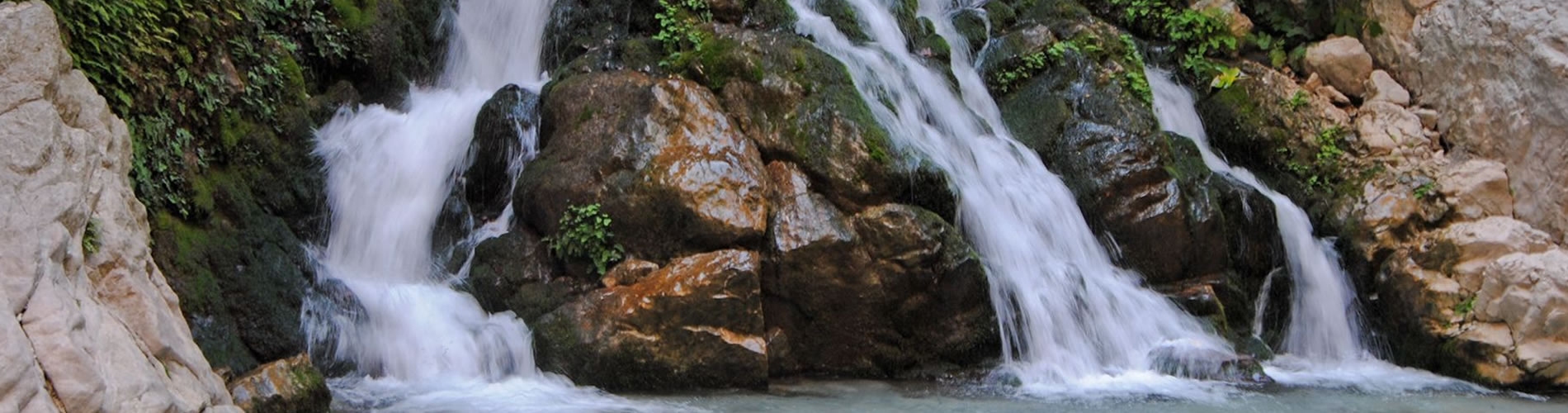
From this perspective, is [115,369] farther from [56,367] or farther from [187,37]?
[187,37]

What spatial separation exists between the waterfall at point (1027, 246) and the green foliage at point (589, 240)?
229 centimetres

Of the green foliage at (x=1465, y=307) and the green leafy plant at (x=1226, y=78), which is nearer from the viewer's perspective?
the green foliage at (x=1465, y=307)

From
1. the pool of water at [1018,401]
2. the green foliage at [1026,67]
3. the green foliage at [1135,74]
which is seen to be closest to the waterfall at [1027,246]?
the pool of water at [1018,401]

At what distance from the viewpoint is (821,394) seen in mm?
7125

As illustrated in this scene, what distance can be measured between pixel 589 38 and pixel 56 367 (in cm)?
706

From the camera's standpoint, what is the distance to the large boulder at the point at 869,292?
7492 mm

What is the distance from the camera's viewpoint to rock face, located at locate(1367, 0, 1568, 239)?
9203mm

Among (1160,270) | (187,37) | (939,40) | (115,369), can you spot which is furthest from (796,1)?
(115,369)

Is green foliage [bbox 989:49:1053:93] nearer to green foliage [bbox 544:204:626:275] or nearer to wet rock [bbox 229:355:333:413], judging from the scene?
green foliage [bbox 544:204:626:275]

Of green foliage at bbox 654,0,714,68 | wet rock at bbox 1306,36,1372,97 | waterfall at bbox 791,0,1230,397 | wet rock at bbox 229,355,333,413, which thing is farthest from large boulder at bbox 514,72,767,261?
wet rock at bbox 1306,36,1372,97

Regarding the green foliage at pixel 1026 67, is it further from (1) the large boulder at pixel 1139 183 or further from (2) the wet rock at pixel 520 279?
(2) the wet rock at pixel 520 279

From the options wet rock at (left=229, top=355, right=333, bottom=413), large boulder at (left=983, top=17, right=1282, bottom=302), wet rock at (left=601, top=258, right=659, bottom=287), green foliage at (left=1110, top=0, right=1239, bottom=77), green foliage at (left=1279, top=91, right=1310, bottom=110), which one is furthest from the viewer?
green foliage at (left=1110, top=0, right=1239, bottom=77)

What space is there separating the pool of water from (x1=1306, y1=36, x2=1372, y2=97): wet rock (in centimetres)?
424

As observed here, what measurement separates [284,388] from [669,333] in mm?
2312
